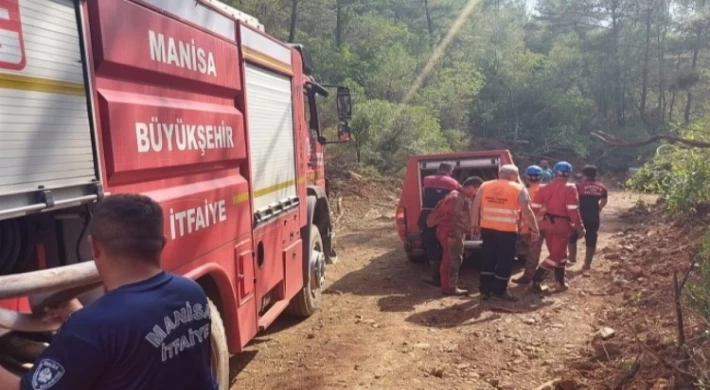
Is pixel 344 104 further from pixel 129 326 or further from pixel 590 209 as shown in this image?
pixel 129 326

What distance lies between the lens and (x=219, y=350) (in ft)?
12.8

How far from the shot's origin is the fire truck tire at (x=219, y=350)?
386 centimetres

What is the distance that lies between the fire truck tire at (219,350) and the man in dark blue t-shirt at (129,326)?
1.92 m

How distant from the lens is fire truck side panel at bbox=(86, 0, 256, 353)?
306 cm

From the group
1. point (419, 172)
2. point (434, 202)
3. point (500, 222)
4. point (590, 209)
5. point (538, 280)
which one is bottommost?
point (538, 280)

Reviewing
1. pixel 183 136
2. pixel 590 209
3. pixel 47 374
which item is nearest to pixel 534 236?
pixel 590 209

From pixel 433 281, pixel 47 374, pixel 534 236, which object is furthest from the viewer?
pixel 433 281

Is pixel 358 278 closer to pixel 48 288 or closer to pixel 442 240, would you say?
pixel 442 240

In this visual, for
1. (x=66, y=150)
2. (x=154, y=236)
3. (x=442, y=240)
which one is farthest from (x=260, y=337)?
(x=154, y=236)

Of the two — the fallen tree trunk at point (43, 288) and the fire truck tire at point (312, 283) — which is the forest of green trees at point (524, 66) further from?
the fallen tree trunk at point (43, 288)

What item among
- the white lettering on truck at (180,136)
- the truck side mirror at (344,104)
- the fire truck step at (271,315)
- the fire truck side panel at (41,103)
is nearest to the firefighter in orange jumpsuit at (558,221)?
the truck side mirror at (344,104)

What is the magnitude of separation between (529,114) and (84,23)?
110ft

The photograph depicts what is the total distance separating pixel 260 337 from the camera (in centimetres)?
637

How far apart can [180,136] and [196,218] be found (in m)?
0.50
